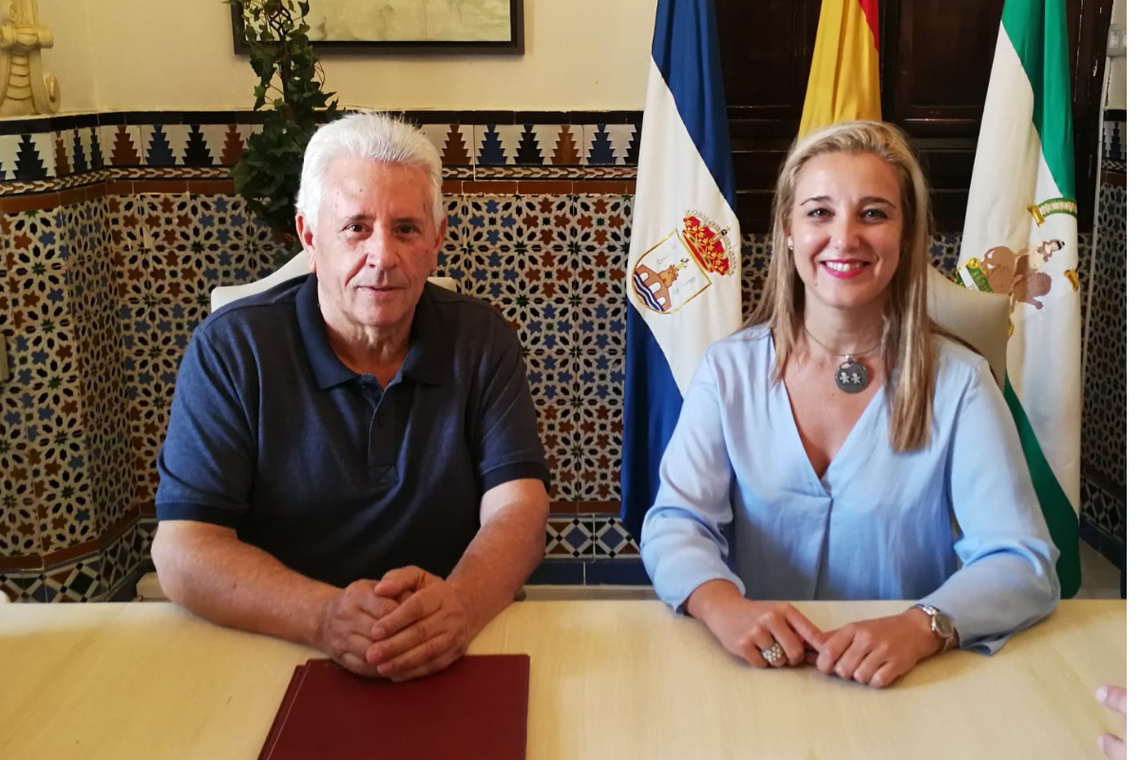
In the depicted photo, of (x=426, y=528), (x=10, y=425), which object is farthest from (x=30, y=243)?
(x=426, y=528)

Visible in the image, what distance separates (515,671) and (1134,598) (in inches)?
34.8

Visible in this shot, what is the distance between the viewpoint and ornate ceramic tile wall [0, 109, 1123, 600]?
2.55m

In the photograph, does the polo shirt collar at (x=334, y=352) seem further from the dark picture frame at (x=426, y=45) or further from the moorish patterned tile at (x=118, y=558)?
the moorish patterned tile at (x=118, y=558)

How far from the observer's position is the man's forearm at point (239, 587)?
1.25 meters

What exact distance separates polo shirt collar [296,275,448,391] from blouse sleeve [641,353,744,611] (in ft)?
1.22

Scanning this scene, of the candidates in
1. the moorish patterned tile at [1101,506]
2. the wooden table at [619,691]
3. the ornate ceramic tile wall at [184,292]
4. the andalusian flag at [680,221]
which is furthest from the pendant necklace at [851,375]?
the moorish patterned tile at [1101,506]

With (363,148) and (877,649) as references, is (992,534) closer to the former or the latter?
(877,649)

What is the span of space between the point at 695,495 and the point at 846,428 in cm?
24

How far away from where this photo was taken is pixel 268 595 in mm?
1278

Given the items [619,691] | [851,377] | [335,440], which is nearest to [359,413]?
[335,440]

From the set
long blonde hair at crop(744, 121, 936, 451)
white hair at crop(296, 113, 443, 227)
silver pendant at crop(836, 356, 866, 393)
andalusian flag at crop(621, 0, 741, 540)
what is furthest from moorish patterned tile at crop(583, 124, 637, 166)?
silver pendant at crop(836, 356, 866, 393)

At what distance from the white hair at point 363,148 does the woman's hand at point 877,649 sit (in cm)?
85

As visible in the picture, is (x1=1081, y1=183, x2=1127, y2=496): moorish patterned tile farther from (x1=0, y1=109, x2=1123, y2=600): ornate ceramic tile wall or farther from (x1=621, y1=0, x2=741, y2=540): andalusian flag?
(x1=621, y1=0, x2=741, y2=540): andalusian flag

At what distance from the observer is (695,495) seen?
60.6 inches
